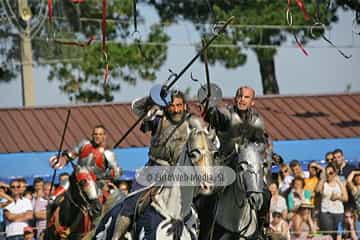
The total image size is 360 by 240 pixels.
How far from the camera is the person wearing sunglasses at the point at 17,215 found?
67.7 ft

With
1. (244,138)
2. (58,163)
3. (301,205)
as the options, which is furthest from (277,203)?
(244,138)

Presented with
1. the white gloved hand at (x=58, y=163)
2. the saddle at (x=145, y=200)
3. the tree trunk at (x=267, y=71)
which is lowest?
the saddle at (x=145, y=200)

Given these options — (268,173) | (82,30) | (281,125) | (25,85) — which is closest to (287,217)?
(268,173)

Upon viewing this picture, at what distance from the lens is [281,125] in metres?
27.5

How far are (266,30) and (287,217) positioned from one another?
54.6ft

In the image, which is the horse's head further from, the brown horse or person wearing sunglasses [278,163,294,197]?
person wearing sunglasses [278,163,294,197]

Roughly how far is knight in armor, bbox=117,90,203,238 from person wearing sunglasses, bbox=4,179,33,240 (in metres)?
6.66

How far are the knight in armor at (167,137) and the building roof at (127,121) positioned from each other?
1120 centimetres

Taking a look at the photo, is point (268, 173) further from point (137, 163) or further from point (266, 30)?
point (266, 30)

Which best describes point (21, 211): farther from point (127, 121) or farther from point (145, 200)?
point (145, 200)

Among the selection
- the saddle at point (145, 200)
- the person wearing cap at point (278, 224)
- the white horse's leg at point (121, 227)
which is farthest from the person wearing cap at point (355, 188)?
the saddle at point (145, 200)

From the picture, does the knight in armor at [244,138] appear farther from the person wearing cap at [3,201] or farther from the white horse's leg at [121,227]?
the person wearing cap at [3,201]

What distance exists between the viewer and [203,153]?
12680 millimetres

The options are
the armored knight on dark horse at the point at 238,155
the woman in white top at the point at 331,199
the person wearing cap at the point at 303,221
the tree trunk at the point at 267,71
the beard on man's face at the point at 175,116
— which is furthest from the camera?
the tree trunk at the point at 267,71
